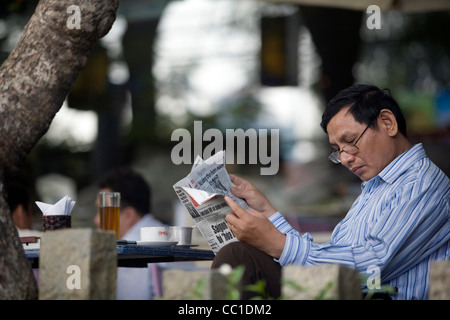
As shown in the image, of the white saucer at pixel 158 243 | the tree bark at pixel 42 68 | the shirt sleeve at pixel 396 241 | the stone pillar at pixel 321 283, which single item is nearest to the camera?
the stone pillar at pixel 321 283

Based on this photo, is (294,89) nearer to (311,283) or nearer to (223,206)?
(223,206)

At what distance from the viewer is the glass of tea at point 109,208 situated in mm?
3562

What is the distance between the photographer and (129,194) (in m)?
5.30

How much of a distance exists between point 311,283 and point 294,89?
866 cm

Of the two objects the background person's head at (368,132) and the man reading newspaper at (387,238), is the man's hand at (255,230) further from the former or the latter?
the background person's head at (368,132)

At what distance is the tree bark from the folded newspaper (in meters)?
0.57

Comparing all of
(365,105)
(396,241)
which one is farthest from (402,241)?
(365,105)

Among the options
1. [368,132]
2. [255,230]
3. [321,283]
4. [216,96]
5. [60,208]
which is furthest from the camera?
[216,96]

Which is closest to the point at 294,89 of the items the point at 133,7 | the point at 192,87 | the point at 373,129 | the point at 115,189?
the point at 192,87

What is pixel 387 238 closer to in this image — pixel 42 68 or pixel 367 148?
pixel 367 148

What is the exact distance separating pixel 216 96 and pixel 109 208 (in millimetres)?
7590

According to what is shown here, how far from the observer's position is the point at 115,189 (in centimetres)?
535

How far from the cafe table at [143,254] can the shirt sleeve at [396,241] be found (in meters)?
0.53

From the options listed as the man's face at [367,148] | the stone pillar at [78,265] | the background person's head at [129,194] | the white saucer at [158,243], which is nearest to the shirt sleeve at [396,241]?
the man's face at [367,148]
